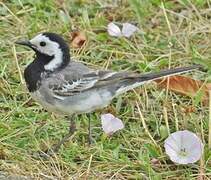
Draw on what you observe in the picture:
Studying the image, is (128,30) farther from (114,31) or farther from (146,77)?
(146,77)

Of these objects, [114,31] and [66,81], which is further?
[114,31]

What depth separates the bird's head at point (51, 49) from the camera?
14.9 ft

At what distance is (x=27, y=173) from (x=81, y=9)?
6.88 ft

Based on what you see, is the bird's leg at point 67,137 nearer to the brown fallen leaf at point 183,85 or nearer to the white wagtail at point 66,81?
the white wagtail at point 66,81

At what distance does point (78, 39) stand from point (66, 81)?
120cm

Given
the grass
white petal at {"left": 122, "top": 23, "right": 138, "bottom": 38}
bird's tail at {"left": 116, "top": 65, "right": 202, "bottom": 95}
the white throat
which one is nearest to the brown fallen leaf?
the grass

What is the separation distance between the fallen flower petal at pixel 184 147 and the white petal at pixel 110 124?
1.11 ft

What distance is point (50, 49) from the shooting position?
455 cm

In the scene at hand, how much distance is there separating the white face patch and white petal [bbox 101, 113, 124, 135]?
43 cm

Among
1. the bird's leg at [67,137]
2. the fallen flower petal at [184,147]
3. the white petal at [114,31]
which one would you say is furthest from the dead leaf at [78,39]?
the fallen flower petal at [184,147]

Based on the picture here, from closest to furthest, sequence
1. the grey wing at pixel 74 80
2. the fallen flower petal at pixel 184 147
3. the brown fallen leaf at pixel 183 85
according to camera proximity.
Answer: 1. the fallen flower petal at pixel 184 147
2. the grey wing at pixel 74 80
3. the brown fallen leaf at pixel 183 85

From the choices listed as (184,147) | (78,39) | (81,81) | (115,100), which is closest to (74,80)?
(81,81)

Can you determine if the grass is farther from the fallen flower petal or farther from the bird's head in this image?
the bird's head

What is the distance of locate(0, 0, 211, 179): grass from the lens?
4406mm
